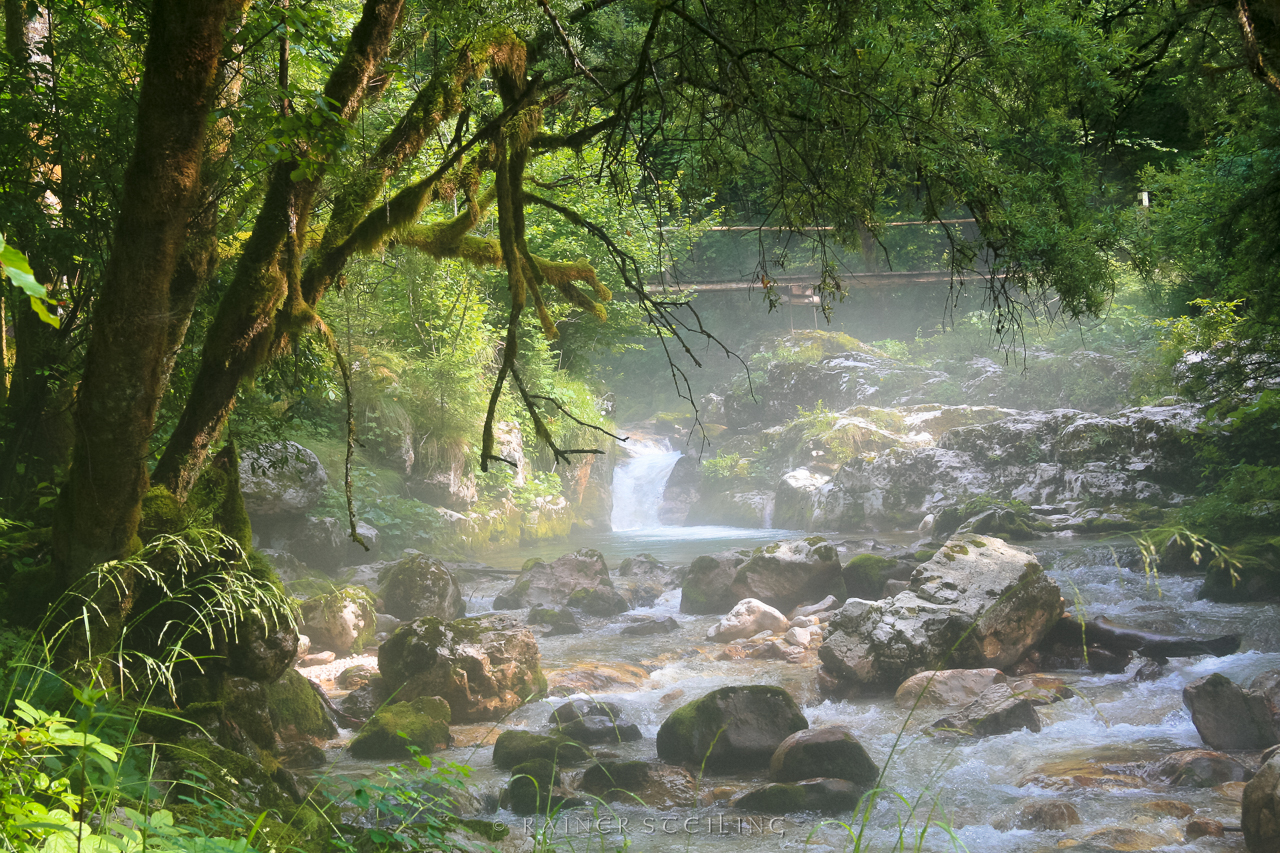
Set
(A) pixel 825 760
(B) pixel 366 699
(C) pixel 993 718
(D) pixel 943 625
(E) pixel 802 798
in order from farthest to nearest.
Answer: (D) pixel 943 625 < (B) pixel 366 699 < (C) pixel 993 718 < (A) pixel 825 760 < (E) pixel 802 798

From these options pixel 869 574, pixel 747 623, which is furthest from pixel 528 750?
pixel 869 574

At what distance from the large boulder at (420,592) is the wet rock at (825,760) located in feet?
17.1

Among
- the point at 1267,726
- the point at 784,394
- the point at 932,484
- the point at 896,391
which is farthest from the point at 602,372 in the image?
the point at 1267,726

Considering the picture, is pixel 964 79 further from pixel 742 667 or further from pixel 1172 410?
pixel 1172 410

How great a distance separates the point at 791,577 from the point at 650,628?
6.40 feet

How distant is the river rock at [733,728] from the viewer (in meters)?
5.68

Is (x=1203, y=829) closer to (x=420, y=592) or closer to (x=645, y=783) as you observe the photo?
(x=645, y=783)

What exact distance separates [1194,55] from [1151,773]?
14.3ft

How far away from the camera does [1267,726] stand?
5441 mm

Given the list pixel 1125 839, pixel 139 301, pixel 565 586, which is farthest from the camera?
pixel 565 586

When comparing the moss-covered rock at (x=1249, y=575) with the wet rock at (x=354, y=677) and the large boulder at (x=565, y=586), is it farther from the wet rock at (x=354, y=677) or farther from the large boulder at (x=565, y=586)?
the wet rock at (x=354, y=677)

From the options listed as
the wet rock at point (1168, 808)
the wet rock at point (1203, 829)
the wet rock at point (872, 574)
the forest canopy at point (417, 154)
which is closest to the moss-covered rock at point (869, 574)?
the wet rock at point (872, 574)

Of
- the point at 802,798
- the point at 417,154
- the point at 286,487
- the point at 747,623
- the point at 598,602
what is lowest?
the point at 598,602

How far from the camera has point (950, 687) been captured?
651 cm
